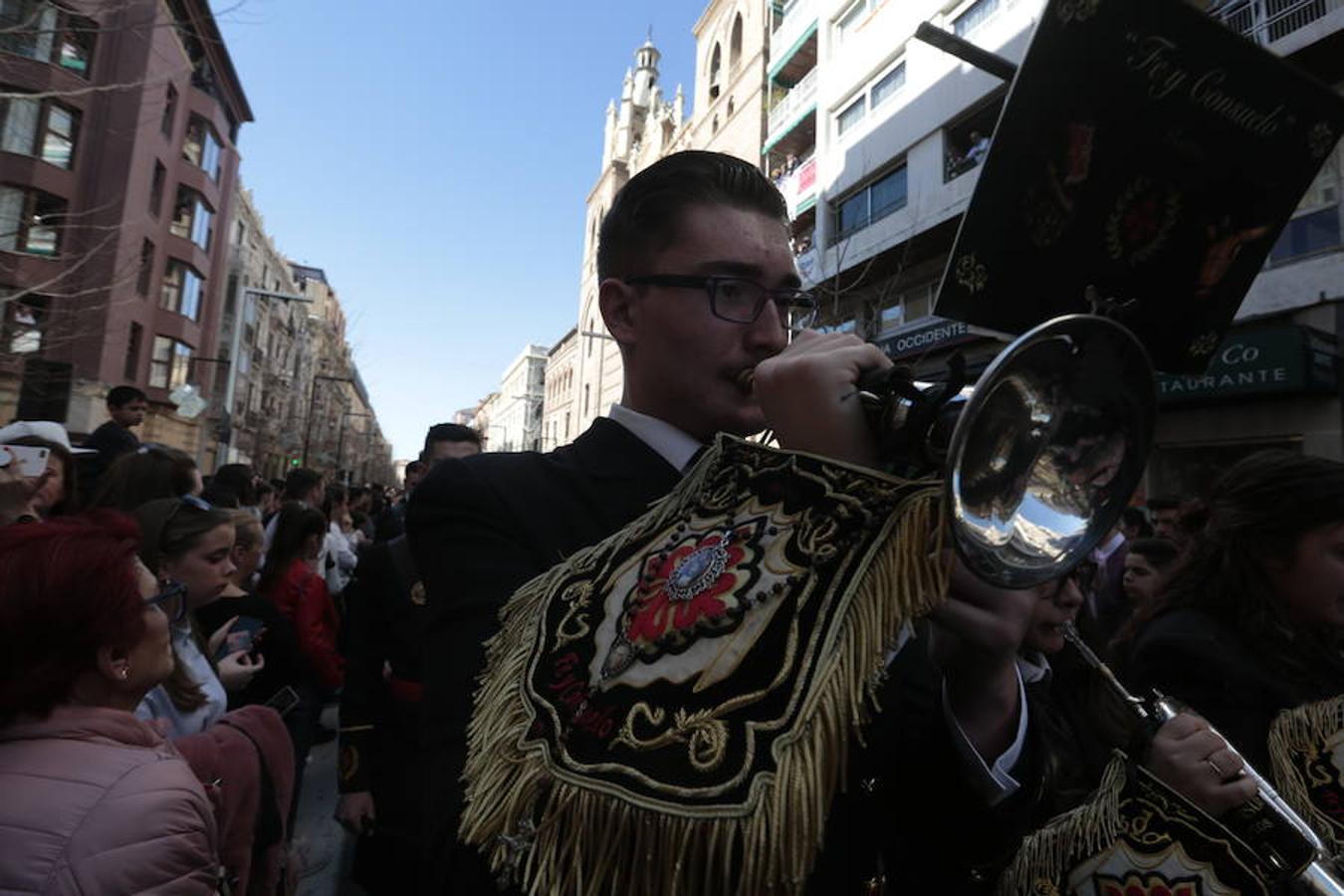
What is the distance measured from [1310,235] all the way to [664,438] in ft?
Result: 42.0

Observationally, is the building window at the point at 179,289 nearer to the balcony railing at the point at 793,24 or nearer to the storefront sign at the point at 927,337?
the balcony railing at the point at 793,24

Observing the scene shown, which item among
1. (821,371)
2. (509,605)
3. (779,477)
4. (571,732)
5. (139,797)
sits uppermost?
(821,371)

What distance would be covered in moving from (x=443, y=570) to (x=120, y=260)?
25327 mm

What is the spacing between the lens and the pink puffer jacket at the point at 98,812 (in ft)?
4.89

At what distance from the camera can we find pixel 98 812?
62.1 inches

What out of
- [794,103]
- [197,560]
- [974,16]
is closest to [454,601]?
[197,560]

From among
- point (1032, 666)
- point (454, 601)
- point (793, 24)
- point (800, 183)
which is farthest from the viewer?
point (793, 24)

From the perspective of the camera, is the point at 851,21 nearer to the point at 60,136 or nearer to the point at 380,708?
the point at 380,708

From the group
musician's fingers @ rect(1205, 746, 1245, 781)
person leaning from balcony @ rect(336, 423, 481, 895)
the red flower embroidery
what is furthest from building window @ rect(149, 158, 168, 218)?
musician's fingers @ rect(1205, 746, 1245, 781)

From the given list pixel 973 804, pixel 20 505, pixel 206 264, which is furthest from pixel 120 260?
pixel 973 804

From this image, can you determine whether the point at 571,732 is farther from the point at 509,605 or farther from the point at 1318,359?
the point at 1318,359

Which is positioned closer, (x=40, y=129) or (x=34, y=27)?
(x=34, y=27)

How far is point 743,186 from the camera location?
1458mm

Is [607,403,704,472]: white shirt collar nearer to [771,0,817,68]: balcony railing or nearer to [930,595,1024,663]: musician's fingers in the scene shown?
[930,595,1024,663]: musician's fingers
